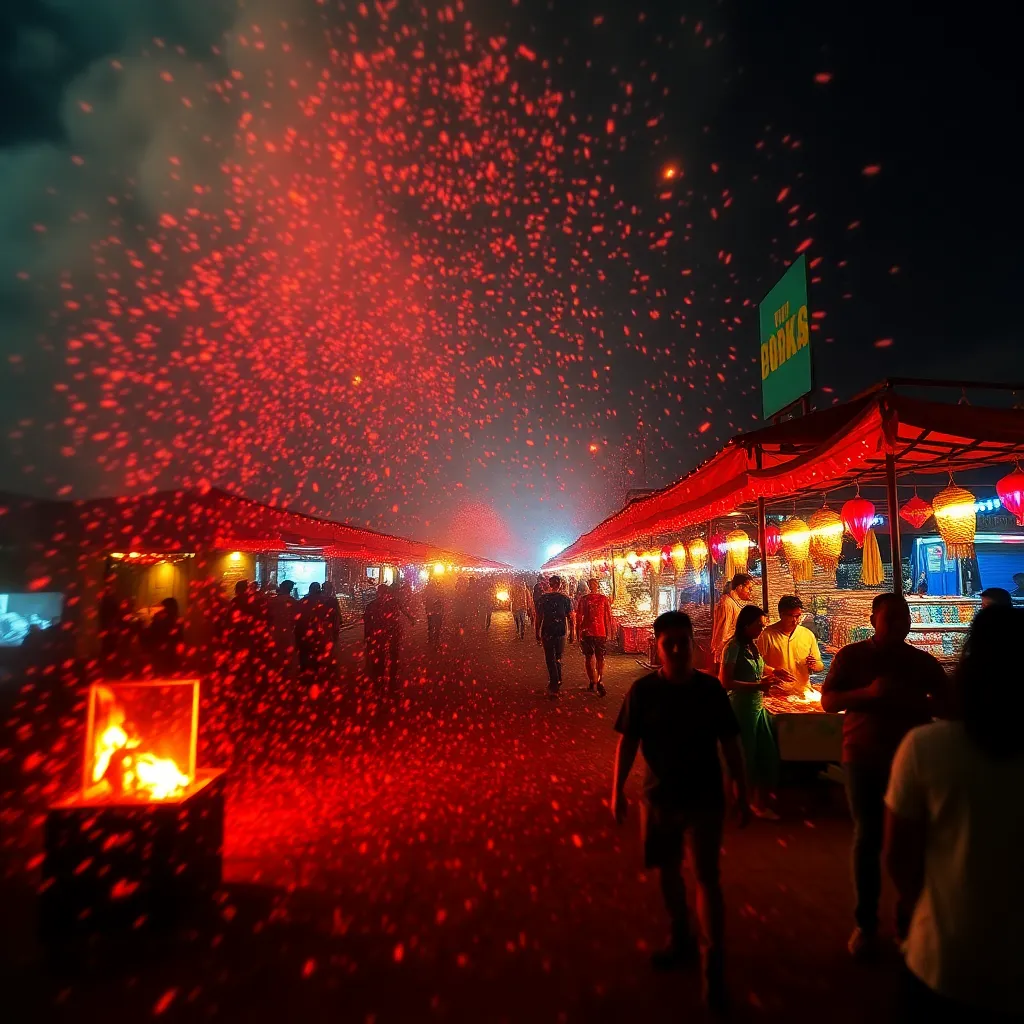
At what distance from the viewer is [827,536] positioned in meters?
7.55

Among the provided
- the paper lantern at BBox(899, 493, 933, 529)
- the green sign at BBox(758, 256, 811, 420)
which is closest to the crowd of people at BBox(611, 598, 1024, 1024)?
the paper lantern at BBox(899, 493, 933, 529)

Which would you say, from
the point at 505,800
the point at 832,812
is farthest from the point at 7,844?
the point at 832,812

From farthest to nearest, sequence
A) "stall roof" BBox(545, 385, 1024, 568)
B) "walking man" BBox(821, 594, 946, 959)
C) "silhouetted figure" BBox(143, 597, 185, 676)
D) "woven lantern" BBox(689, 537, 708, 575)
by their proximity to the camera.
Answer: "woven lantern" BBox(689, 537, 708, 575) < "silhouetted figure" BBox(143, 597, 185, 676) < "stall roof" BBox(545, 385, 1024, 568) < "walking man" BBox(821, 594, 946, 959)

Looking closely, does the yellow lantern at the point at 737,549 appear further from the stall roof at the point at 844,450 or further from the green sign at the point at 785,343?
the green sign at the point at 785,343

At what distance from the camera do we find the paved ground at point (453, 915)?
107 inches

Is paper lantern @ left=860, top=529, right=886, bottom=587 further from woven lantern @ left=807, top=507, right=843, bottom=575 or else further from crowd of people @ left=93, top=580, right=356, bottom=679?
crowd of people @ left=93, top=580, right=356, bottom=679

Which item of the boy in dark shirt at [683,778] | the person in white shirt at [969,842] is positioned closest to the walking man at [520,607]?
the boy in dark shirt at [683,778]

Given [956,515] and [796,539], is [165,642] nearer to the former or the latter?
[956,515]

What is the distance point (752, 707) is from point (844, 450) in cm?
203

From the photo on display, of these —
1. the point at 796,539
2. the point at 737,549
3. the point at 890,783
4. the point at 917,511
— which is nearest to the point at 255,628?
the point at 737,549

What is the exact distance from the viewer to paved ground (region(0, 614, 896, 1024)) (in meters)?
2.71

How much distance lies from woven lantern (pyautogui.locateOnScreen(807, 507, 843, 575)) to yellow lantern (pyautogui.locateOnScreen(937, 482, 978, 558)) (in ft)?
5.53

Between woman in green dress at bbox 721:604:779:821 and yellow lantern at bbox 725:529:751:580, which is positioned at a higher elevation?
yellow lantern at bbox 725:529:751:580

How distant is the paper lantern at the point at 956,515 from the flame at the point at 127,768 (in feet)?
20.6
